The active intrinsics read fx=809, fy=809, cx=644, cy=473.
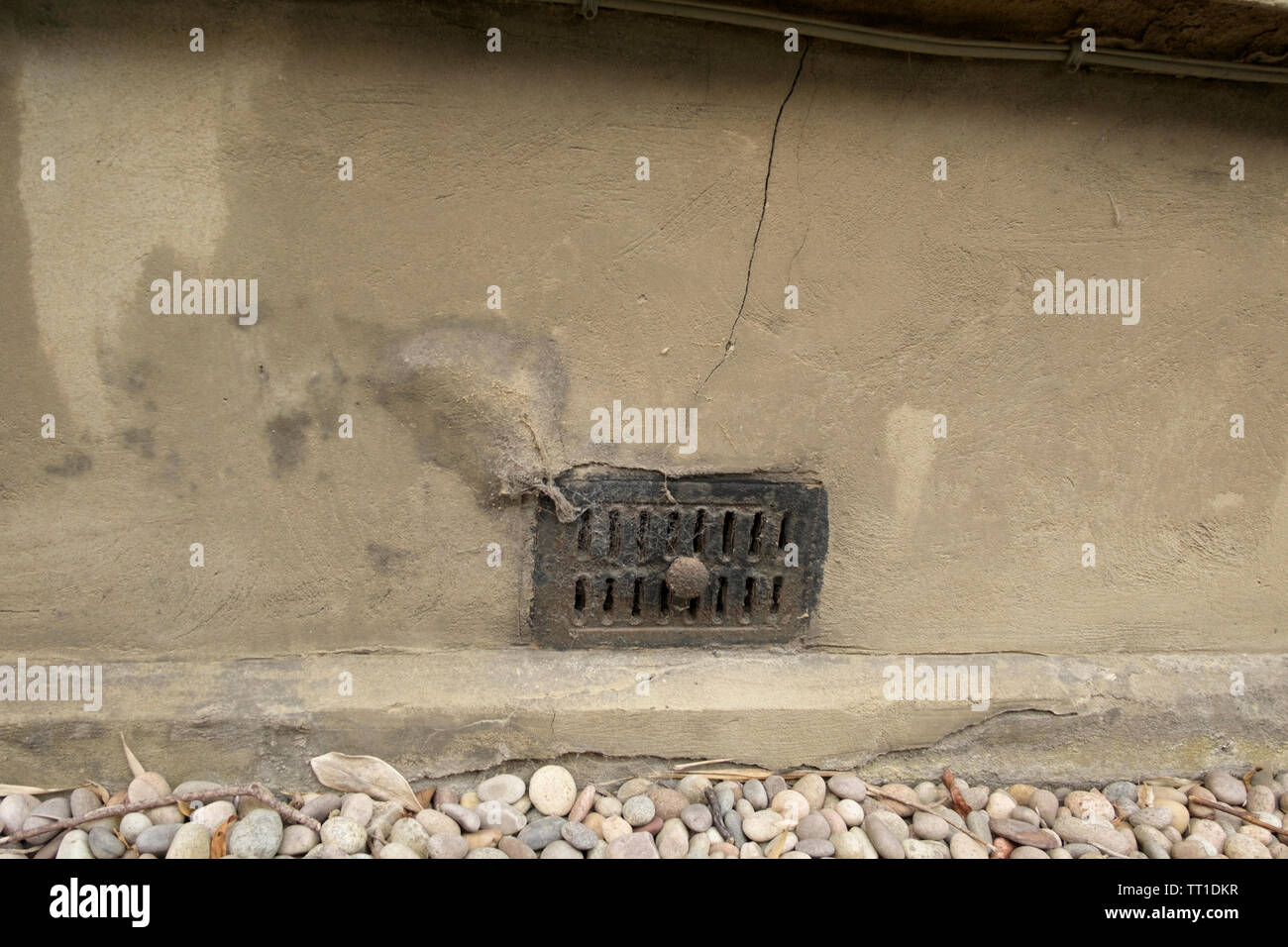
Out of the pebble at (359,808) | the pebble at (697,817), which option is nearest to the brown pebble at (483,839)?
the pebble at (359,808)

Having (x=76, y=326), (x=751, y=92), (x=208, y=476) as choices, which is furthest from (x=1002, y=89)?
(x=76, y=326)

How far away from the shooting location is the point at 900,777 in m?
2.11

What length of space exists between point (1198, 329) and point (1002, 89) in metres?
0.79

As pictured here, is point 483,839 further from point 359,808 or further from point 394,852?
point 359,808

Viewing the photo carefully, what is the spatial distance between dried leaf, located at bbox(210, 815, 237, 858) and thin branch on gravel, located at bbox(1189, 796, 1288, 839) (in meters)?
2.34

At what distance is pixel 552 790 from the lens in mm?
1966

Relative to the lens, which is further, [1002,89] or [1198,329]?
[1198,329]

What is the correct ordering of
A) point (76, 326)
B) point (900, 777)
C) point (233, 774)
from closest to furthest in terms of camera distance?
point (76, 326) → point (233, 774) → point (900, 777)

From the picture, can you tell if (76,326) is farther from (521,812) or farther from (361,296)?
(521,812)

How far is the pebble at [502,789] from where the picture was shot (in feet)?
6.44

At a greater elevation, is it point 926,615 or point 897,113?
point 897,113

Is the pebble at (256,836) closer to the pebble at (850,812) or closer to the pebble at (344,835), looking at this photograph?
the pebble at (344,835)

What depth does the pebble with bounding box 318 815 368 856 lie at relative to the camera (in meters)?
1.76

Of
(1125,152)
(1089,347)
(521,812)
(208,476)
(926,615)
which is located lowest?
(521,812)
